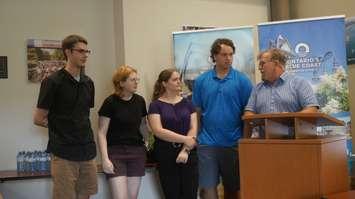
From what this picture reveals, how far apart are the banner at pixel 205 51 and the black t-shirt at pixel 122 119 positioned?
A: 958 mm

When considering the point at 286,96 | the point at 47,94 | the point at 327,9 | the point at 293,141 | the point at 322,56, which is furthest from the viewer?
the point at 327,9

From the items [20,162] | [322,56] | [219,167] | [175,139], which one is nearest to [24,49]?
[20,162]

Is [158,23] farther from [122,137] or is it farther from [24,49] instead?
[122,137]

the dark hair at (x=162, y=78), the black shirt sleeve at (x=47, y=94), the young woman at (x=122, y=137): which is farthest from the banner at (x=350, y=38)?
the black shirt sleeve at (x=47, y=94)

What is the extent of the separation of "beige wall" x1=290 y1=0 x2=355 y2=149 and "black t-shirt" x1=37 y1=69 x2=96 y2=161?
9.89 feet

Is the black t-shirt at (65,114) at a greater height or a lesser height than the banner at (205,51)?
lesser

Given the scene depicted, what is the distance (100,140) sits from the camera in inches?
133

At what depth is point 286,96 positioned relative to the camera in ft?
8.69

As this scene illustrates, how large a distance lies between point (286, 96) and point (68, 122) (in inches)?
52.4

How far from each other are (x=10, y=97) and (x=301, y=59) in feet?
8.85

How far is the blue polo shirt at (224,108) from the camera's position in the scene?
3109 millimetres

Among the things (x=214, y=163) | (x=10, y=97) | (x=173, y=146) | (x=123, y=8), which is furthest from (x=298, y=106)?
(x=10, y=97)

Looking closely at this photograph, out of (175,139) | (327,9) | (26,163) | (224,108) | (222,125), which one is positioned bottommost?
(26,163)

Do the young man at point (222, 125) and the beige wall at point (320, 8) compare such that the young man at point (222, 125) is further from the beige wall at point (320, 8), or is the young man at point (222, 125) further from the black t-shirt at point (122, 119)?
the beige wall at point (320, 8)
